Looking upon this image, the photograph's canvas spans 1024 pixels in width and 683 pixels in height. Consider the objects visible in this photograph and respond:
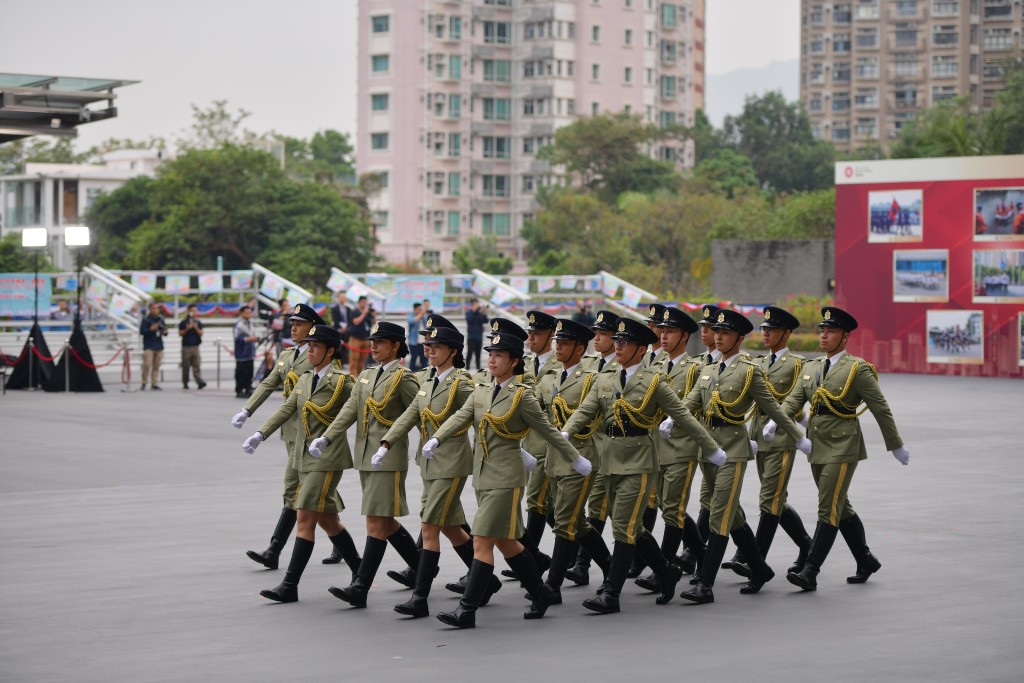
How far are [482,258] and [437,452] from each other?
2745 inches

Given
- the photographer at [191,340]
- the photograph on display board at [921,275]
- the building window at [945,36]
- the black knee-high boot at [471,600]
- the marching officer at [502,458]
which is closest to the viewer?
the black knee-high boot at [471,600]

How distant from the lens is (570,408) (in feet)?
33.0

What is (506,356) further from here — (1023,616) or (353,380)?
(1023,616)

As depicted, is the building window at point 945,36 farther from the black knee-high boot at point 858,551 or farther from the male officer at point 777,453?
the black knee-high boot at point 858,551

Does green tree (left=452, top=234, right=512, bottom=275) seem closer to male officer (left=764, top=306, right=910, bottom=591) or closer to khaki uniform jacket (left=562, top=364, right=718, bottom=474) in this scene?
male officer (left=764, top=306, right=910, bottom=591)

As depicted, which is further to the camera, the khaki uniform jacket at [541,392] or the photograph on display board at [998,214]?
the photograph on display board at [998,214]

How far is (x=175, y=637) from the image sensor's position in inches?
338

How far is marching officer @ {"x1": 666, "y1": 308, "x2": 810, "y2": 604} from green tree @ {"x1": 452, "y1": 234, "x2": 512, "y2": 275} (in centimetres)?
5786

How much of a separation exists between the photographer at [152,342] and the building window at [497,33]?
227 ft

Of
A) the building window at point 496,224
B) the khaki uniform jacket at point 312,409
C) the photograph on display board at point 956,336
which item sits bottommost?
the photograph on display board at point 956,336

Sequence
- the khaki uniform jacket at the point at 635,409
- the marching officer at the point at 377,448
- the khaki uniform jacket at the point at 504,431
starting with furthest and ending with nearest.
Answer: the khaki uniform jacket at the point at 635,409
the marching officer at the point at 377,448
the khaki uniform jacket at the point at 504,431

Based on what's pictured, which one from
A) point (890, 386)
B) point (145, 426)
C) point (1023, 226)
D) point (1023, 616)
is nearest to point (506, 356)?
point (1023, 616)

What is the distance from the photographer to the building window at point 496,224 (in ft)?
315

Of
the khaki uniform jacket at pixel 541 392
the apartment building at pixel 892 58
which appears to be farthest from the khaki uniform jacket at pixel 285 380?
the apartment building at pixel 892 58
